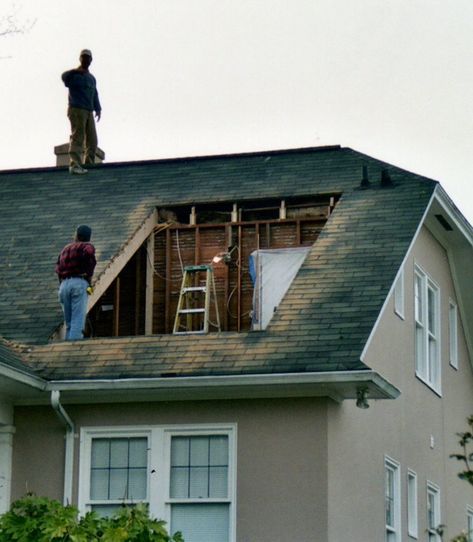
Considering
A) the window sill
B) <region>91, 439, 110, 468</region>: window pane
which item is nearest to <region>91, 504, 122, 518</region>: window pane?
<region>91, 439, 110, 468</region>: window pane

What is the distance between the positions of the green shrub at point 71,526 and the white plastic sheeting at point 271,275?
566cm

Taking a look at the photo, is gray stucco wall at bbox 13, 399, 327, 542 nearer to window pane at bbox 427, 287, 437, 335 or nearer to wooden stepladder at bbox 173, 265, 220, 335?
wooden stepladder at bbox 173, 265, 220, 335

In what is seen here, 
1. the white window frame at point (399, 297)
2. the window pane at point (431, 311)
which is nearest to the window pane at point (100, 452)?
the white window frame at point (399, 297)

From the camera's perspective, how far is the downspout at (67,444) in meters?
17.7

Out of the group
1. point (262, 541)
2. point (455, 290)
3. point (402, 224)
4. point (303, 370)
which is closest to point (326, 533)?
point (262, 541)

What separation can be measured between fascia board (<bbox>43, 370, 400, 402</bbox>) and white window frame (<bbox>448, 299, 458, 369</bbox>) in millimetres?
6494

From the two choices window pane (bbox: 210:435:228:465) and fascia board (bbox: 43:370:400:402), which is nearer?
fascia board (bbox: 43:370:400:402)

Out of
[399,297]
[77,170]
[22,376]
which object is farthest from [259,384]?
[77,170]

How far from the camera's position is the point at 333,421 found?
57.5 ft

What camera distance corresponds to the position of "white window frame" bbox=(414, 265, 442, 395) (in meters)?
21.9

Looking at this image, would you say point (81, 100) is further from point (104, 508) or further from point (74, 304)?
point (104, 508)

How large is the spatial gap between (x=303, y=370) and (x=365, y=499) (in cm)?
251

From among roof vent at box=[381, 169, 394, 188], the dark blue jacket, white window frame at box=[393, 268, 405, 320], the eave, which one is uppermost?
the dark blue jacket

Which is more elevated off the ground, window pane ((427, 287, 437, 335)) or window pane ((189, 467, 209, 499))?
window pane ((427, 287, 437, 335))
